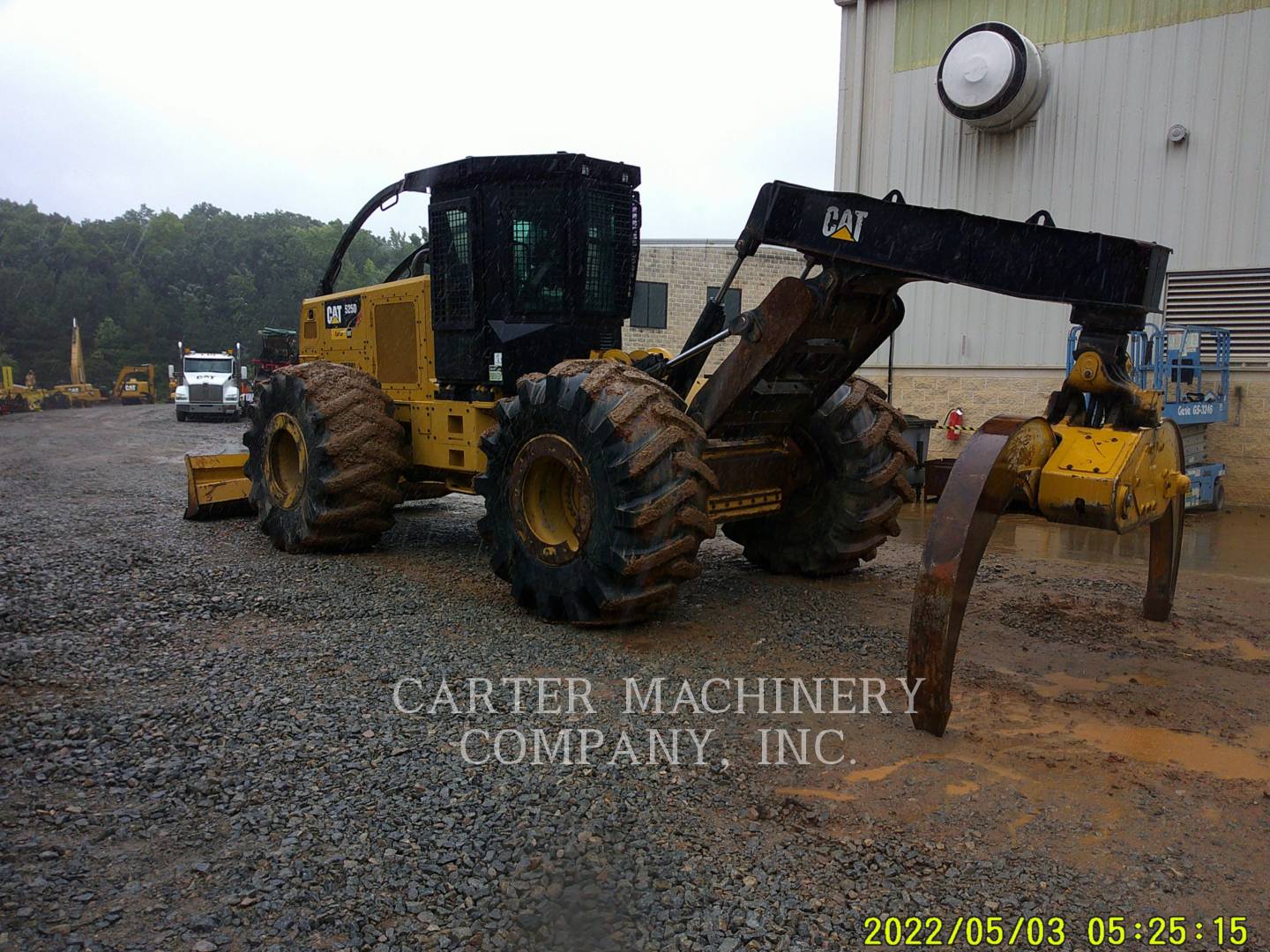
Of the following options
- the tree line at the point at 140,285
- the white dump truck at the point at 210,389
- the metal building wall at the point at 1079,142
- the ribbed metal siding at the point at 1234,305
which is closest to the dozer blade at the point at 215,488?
the metal building wall at the point at 1079,142

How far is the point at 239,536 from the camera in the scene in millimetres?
8906

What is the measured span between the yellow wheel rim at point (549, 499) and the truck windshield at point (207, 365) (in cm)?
2782

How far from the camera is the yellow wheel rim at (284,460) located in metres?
8.18

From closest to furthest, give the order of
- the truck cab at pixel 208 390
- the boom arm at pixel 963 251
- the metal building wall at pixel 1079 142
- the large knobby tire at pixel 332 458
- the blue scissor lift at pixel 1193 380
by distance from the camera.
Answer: the boom arm at pixel 963 251, the large knobby tire at pixel 332 458, the blue scissor lift at pixel 1193 380, the metal building wall at pixel 1079 142, the truck cab at pixel 208 390

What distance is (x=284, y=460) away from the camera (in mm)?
8734

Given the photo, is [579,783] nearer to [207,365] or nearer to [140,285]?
[207,365]

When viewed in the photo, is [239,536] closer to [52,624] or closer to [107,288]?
[52,624]

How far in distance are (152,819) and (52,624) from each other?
9.64ft

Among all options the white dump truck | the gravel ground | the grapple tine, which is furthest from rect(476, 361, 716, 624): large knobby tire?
the white dump truck

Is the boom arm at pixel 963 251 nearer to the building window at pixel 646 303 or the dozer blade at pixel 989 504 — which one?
the dozer blade at pixel 989 504

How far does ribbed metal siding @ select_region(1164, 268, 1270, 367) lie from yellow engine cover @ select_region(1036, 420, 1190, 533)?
8609 millimetres

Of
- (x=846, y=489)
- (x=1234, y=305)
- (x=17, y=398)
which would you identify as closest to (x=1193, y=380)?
(x=1234, y=305)

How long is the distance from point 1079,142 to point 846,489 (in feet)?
26.6

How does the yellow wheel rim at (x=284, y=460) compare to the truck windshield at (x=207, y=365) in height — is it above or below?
below
